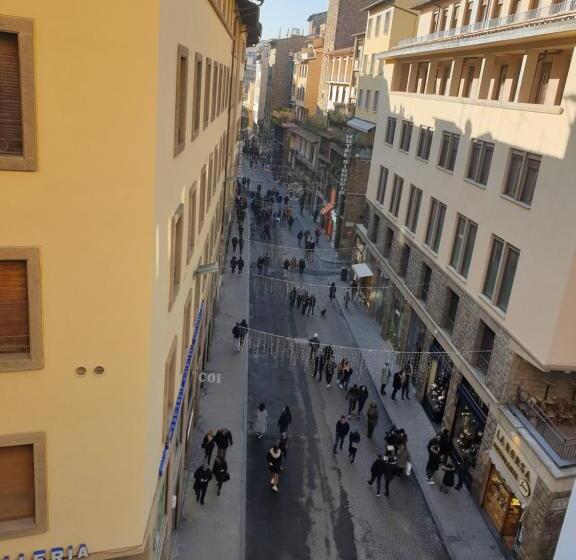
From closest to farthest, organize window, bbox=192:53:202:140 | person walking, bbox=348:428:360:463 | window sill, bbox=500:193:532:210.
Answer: window, bbox=192:53:202:140, window sill, bbox=500:193:532:210, person walking, bbox=348:428:360:463

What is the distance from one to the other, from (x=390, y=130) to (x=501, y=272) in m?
14.9

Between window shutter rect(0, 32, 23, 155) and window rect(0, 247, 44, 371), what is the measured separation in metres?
1.19

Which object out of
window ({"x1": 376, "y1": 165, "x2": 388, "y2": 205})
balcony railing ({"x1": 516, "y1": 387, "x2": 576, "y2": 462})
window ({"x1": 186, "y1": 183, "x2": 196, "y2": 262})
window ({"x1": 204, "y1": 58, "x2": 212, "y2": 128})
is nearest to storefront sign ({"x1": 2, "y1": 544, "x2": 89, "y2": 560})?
window ({"x1": 186, "y1": 183, "x2": 196, "y2": 262})

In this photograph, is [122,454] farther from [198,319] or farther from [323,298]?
[323,298]

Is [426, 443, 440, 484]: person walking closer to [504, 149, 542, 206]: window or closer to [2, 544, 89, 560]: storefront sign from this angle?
[504, 149, 542, 206]: window

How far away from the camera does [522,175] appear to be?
16.8 meters

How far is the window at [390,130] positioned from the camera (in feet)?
97.1

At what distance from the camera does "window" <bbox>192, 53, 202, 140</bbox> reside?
36.7 feet

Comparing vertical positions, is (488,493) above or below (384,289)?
below

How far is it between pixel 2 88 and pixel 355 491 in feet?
49.3

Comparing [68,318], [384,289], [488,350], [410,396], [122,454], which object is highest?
[68,318]

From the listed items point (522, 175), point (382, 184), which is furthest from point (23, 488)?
point (382, 184)

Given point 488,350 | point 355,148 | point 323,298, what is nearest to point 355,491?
point 488,350

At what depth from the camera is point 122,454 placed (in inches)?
310
